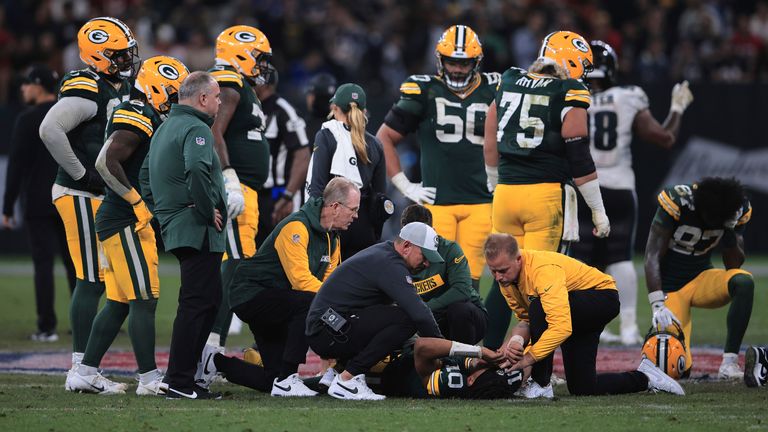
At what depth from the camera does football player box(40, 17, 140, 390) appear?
293 inches

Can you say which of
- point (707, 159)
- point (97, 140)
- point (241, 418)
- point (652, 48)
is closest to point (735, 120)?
point (707, 159)

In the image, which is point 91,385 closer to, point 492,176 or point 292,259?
point 292,259

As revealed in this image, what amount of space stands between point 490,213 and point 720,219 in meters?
1.56

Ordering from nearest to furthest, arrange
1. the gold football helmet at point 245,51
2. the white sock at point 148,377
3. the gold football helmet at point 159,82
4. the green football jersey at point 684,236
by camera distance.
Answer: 1. the white sock at point 148,377
2. the gold football helmet at point 159,82
3. the green football jersey at point 684,236
4. the gold football helmet at point 245,51

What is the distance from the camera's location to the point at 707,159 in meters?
15.8

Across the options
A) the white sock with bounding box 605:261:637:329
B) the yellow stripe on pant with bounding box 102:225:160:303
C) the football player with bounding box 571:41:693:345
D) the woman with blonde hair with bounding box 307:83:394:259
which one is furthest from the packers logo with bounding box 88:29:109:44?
the white sock with bounding box 605:261:637:329

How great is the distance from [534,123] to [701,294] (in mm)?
1619

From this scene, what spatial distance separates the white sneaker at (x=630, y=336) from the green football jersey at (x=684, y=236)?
152 cm

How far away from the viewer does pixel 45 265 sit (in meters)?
10.1

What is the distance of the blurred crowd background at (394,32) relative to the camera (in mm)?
16578

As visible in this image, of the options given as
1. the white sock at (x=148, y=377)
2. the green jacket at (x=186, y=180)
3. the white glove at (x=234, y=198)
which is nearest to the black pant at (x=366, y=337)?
the green jacket at (x=186, y=180)

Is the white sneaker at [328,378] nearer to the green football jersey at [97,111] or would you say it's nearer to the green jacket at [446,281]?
the green jacket at [446,281]

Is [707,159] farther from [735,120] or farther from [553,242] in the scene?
[553,242]

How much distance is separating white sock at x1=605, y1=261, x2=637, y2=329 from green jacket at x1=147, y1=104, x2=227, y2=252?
13.4 feet
